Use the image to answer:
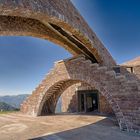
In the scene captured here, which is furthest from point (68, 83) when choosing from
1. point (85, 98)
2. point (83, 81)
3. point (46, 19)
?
point (46, 19)

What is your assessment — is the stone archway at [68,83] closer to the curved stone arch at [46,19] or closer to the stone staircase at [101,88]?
the stone staircase at [101,88]

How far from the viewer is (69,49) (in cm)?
1169

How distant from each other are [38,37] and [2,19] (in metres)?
2.54

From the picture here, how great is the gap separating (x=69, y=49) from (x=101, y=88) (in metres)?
3.76

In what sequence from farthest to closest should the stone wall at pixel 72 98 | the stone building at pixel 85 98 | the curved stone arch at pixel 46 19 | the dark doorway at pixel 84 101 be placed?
the stone wall at pixel 72 98
the dark doorway at pixel 84 101
the stone building at pixel 85 98
the curved stone arch at pixel 46 19

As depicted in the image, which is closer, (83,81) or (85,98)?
(83,81)

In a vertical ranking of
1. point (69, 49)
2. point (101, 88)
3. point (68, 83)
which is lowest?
point (101, 88)

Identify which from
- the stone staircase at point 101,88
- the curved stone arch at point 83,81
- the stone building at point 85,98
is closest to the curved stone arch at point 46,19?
the stone staircase at point 101,88

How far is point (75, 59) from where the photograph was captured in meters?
10.8

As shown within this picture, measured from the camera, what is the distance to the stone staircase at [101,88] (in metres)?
7.83

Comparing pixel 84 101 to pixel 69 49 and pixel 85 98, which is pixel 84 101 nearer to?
pixel 85 98

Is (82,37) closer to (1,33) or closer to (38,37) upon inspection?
(38,37)

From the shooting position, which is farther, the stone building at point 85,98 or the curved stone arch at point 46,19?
the stone building at point 85,98

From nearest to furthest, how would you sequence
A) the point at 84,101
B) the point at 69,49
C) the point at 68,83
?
1. the point at 69,49
2. the point at 68,83
3. the point at 84,101
